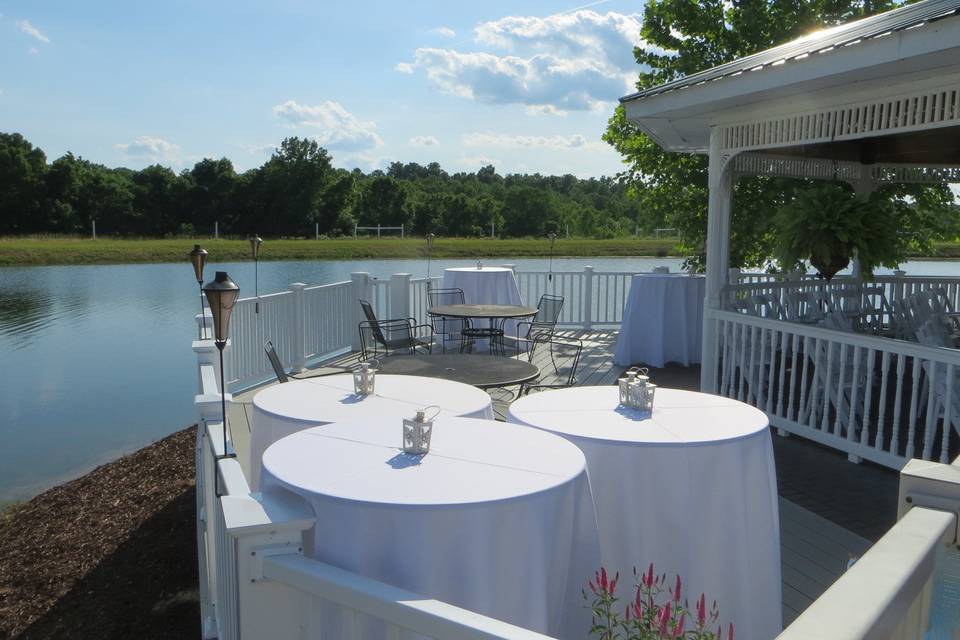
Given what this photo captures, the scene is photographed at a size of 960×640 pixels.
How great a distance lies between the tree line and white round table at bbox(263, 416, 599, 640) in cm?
3652

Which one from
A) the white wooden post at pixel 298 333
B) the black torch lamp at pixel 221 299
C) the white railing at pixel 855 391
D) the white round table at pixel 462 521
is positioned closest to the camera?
the white round table at pixel 462 521

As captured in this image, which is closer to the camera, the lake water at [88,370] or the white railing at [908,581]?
the white railing at [908,581]

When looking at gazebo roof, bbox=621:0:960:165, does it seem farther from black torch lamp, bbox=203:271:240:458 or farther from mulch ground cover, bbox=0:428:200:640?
mulch ground cover, bbox=0:428:200:640

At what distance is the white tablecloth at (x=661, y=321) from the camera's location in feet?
29.6

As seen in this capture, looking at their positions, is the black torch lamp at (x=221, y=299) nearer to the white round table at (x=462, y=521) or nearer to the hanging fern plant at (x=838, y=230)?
the white round table at (x=462, y=521)

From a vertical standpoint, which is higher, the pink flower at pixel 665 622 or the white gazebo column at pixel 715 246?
the white gazebo column at pixel 715 246

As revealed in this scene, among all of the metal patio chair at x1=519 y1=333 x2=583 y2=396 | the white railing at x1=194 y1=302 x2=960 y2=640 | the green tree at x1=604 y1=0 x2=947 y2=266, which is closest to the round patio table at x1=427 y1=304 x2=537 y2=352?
the metal patio chair at x1=519 y1=333 x2=583 y2=396

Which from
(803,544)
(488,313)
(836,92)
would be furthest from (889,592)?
(488,313)

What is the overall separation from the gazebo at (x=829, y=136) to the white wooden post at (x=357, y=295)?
13.8 feet

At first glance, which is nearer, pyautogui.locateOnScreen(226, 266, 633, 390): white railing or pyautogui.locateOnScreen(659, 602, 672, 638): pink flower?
pyautogui.locateOnScreen(659, 602, 672, 638): pink flower

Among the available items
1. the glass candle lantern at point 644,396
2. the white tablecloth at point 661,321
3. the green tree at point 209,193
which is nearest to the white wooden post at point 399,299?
the white tablecloth at point 661,321

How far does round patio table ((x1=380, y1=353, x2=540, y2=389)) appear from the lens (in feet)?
17.1

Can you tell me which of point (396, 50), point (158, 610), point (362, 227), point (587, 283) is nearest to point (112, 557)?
point (158, 610)

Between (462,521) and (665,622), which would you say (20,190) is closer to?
(462,521)
